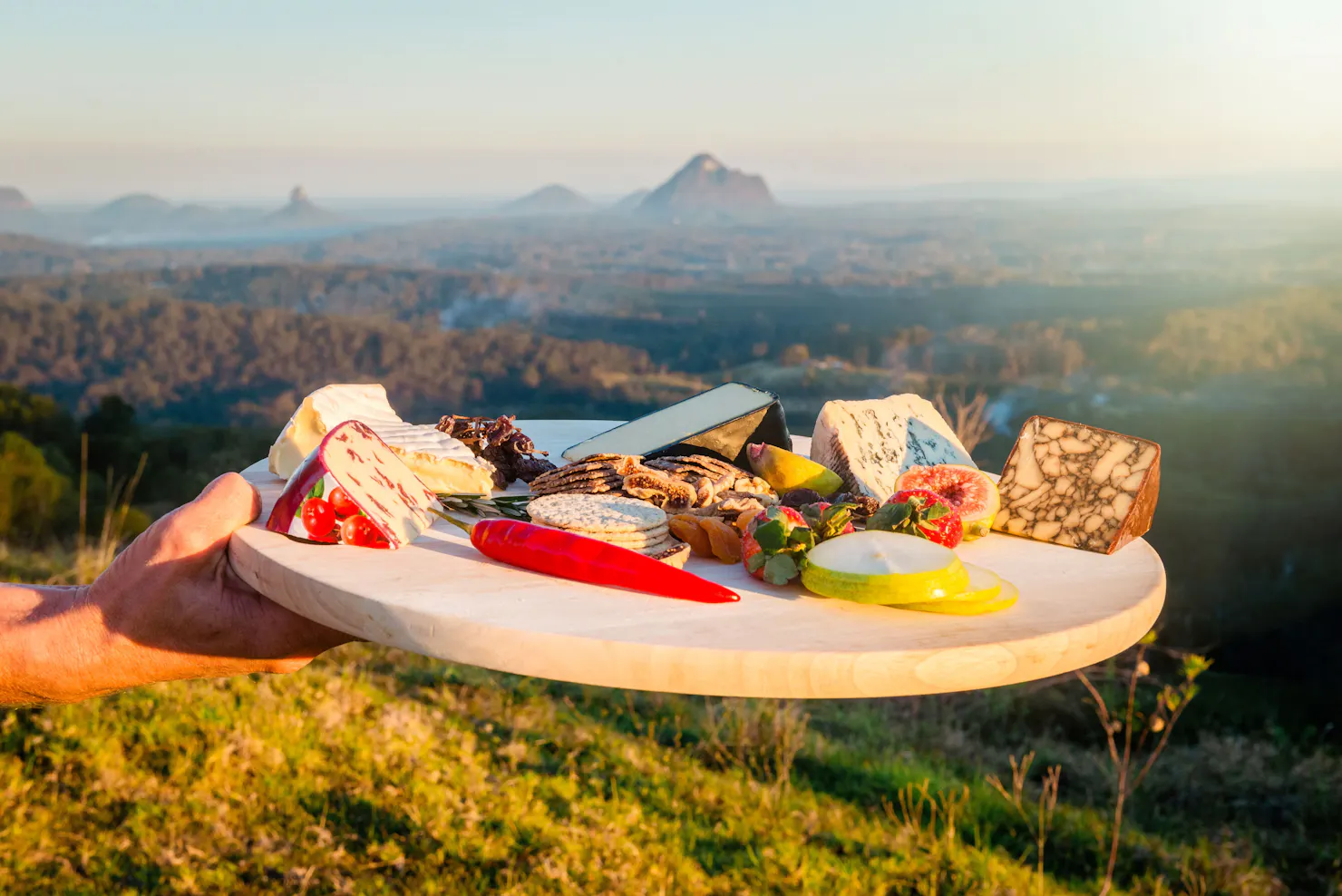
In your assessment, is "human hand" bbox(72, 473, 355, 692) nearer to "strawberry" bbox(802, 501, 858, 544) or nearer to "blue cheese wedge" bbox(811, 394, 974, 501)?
"strawberry" bbox(802, 501, 858, 544)

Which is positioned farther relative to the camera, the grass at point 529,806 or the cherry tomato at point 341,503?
the grass at point 529,806

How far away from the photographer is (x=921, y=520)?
2.06 metres

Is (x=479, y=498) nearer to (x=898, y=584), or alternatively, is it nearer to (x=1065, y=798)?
(x=898, y=584)

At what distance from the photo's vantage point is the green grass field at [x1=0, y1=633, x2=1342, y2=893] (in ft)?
14.5

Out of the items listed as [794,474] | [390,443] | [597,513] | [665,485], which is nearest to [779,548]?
[597,513]

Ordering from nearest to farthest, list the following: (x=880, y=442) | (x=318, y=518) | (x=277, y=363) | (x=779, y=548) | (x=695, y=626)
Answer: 1. (x=695, y=626)
2. (x=779, y=548)
3. (x=318, y=518)
4. (x=880, y=442)
5. (x=277, y=363)

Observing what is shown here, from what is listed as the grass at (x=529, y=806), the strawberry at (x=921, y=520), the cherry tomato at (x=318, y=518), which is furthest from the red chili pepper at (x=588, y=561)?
the grass at (x=529, y=806)

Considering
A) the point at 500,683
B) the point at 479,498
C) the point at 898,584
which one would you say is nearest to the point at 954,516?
the point at 898,584

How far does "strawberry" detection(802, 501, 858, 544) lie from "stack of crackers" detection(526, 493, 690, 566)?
0.25 metres

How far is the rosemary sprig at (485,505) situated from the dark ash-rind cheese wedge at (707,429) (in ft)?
1.25

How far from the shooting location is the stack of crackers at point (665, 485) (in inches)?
89.4

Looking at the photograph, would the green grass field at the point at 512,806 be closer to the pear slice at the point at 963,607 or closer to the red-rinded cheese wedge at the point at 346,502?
the red-rinded cheese wedge at the point at 346,502

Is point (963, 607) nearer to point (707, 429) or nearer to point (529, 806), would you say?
point (707, 429)

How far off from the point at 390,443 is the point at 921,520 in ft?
4.01
